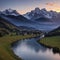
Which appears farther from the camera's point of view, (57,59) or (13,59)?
(57,59)

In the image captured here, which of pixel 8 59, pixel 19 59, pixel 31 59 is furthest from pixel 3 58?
pixel 31 59

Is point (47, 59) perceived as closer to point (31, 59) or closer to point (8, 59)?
point (31, 59)

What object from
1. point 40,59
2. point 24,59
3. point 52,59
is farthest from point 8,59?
point 52,59

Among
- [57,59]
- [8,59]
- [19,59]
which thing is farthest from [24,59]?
[57,59]

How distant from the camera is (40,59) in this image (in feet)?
292

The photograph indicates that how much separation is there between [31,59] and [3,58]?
13.3 m

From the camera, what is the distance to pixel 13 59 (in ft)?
274

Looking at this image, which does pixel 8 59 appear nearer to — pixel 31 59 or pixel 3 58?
pixel 3 58

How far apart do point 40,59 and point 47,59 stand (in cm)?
338

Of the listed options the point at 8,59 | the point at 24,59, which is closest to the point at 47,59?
the point at 24,59

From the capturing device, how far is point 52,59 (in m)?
91.3

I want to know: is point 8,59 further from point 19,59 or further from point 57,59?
point 57,59

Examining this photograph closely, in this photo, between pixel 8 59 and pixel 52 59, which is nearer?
pixel 8 59

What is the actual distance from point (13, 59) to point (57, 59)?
2075 centimetres
